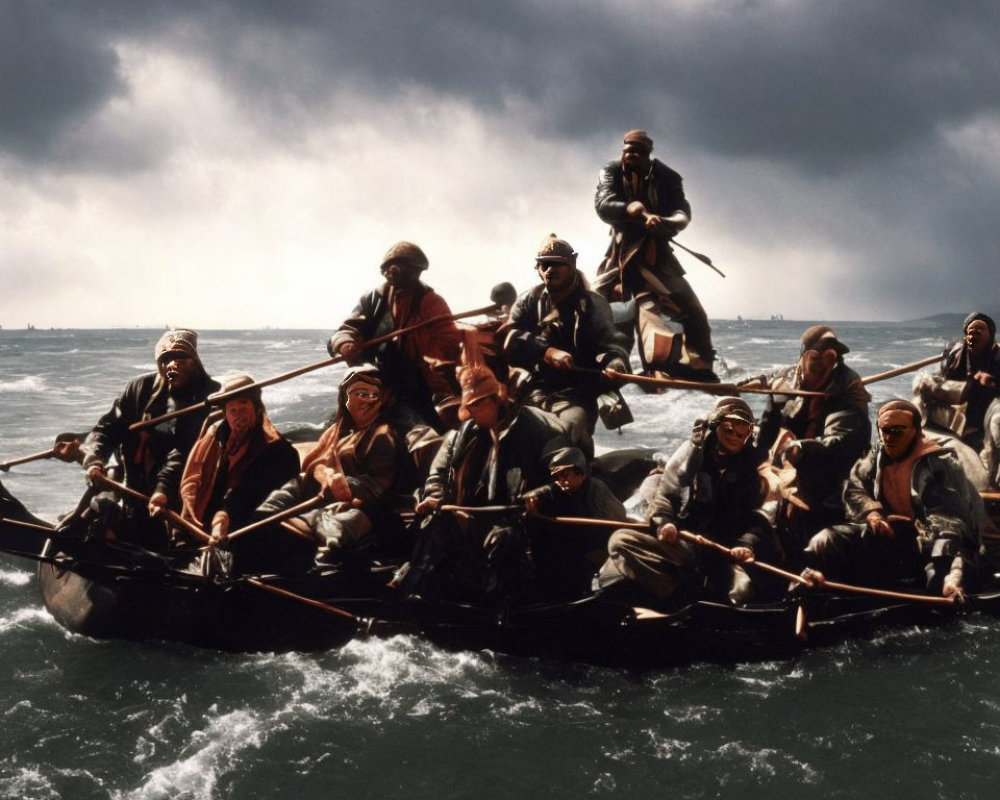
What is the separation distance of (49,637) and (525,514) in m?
5.37

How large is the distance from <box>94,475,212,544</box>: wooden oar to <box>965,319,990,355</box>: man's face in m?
7.82

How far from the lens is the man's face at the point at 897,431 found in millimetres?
7812

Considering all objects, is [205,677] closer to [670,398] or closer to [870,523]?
[870,523]

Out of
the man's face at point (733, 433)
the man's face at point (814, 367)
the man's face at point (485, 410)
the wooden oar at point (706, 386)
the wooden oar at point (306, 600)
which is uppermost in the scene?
the man's face at point (814, 367)

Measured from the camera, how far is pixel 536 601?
26.8ft

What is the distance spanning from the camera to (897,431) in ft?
25.6

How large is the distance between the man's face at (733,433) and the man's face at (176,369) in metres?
5.03

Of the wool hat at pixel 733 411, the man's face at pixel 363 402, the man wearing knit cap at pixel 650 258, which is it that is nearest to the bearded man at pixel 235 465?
the man's face at pixel 363 402

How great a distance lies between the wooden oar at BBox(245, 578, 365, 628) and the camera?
8.44m

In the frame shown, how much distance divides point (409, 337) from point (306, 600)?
2876mm

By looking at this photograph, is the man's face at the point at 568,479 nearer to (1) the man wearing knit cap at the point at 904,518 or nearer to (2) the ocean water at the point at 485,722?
(2) the ocean water at the point at 485,722

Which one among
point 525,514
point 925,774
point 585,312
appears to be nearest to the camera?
point 925,774

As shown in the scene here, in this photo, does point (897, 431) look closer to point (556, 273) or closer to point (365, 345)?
point (556, 273)

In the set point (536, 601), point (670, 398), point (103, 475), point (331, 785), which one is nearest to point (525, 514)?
point (536, 601)
